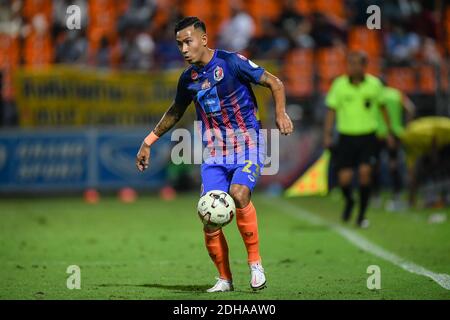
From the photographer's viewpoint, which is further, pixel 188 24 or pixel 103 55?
pixel 103 55

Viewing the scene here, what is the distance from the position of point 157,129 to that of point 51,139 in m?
11.2

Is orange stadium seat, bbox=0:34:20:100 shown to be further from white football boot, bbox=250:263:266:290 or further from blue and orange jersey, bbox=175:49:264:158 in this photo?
white football boot, bbox=250:263:266:290

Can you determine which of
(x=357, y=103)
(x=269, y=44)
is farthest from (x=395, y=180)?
(x=269, y=44)

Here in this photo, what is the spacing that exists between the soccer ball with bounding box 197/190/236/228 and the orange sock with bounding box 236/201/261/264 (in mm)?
158

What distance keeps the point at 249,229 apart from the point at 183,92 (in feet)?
3.90

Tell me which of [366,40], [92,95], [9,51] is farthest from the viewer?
[9,51]

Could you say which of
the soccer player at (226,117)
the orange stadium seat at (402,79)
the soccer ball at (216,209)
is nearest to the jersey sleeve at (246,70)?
the soccer player at (226,117)

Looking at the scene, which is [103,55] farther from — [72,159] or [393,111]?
[393,111]

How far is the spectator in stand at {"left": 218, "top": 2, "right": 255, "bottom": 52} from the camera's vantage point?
2028 cm

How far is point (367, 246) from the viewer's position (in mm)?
10742

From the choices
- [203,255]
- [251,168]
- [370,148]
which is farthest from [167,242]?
[251,168]

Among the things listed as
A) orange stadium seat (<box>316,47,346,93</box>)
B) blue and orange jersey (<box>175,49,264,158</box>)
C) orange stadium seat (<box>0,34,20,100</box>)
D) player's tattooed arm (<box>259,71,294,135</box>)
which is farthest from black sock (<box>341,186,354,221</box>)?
orange stadium seat (<box>0,34,20,100</box>)

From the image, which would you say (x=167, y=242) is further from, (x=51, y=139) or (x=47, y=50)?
(x=47, y=50)

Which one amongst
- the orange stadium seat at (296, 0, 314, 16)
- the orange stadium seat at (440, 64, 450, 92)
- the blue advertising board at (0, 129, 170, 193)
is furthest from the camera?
the orange stadium seat at (296, 0, 314, 16)
